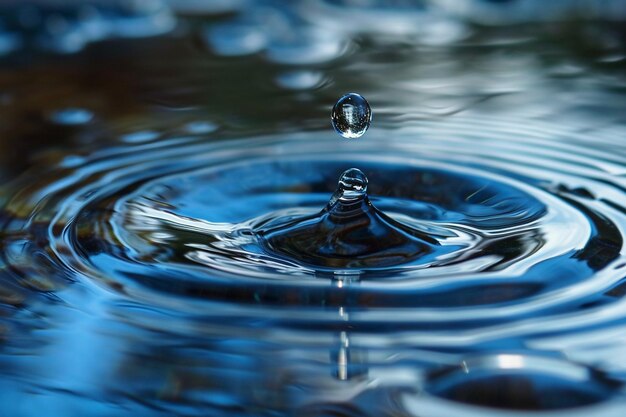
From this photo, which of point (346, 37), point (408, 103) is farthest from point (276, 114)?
point (346, 37)

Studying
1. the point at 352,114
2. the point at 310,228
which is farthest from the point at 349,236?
the point at 352,114

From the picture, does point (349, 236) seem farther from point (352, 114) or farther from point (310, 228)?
point (352, 114)

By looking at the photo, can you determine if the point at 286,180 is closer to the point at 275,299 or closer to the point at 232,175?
the point at 232,175

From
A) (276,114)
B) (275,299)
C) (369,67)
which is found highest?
(369,67)

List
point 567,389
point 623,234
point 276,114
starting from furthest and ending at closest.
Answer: point 276,114 < point 623,234 < point 567,389

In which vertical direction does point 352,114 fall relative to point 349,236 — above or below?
above

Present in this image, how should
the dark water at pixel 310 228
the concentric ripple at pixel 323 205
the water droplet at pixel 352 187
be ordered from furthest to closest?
1. the water droplet at pixel 352 187
2. the concentric ripple at pixel 323 205
3. the dark water at pixel 310 228
